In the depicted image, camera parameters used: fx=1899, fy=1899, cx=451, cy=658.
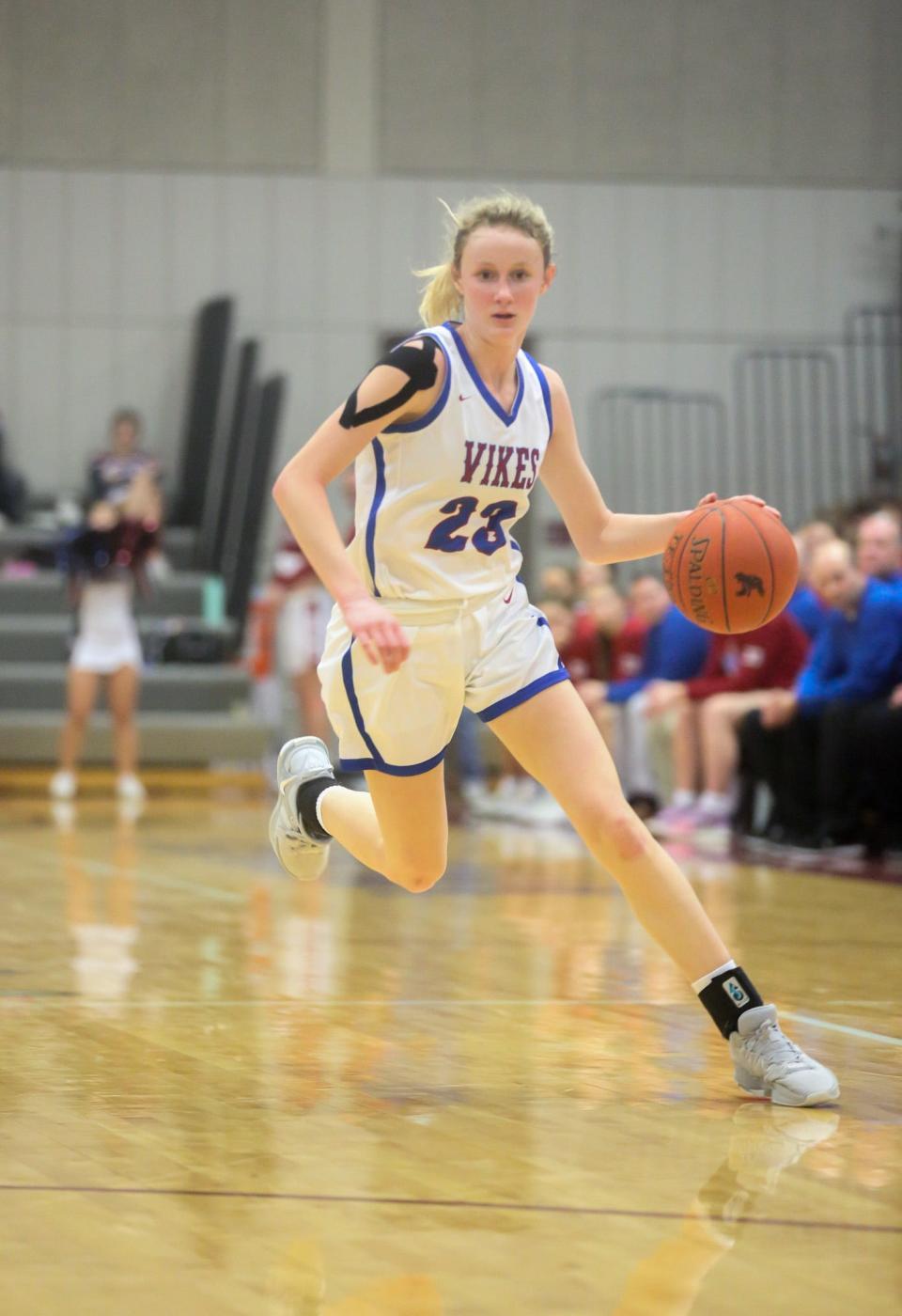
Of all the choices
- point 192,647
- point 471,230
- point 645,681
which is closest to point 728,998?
point 471,230

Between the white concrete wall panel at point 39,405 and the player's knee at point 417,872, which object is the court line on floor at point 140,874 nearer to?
the player's knee at point 417,872

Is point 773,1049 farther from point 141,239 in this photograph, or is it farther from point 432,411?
point 141,239

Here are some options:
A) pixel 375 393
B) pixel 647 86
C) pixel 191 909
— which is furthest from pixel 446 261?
pixel 647 86

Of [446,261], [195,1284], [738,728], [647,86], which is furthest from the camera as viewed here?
[647,86]

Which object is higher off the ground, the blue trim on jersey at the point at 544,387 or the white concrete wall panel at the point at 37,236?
the white concrete wall panel at the point at 37,236

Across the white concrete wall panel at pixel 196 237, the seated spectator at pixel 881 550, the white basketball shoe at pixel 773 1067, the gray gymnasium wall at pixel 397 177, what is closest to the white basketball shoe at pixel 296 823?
the white basketball shoe at pixel 773 1067

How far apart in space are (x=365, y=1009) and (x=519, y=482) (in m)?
1.25

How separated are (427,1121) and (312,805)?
1.18 meters

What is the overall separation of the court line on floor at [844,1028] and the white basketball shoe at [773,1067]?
0.58 m

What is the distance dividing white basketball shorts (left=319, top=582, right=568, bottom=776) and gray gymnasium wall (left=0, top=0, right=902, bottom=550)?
10815mm

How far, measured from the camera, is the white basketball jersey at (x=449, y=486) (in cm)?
319

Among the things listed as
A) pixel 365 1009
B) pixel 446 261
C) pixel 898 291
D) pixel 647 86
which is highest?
pixel 647 86

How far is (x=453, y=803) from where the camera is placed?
37.0ft

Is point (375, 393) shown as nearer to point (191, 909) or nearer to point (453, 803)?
point (191, 909)
